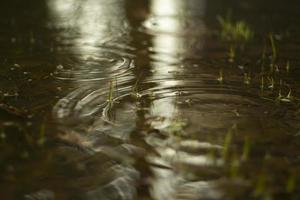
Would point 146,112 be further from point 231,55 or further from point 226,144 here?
point 231,55

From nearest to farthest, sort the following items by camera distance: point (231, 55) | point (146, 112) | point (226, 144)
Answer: point (226, 144) < point (146, 112) < point (231, 55)

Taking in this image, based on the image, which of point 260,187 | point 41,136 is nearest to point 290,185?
point 260,187

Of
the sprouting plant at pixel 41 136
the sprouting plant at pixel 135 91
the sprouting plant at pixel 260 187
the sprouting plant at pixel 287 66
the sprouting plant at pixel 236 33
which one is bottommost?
the sprouting plant at pixel 260 187

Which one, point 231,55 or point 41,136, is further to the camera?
point 231,55

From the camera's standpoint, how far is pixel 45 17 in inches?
279

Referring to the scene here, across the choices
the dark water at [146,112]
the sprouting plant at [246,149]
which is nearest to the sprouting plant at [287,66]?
the dark water at [146,112]

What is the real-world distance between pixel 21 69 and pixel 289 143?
111 inches

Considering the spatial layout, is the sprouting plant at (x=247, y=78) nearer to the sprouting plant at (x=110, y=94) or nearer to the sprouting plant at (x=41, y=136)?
the sprouting plant at (x=110, y=94)

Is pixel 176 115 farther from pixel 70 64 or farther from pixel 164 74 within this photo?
pixel 70 64

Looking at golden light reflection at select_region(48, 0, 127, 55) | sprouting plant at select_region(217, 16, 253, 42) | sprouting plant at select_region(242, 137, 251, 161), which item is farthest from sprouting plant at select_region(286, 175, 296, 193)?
sprouting plant at select_region(217, 16, 253, 42)

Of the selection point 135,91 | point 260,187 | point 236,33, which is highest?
point 236,33

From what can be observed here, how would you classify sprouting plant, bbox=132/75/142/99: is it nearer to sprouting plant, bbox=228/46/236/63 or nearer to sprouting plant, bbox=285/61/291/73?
sprouting plant, bbox=228/46/236/63

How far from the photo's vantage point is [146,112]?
12.6 feet

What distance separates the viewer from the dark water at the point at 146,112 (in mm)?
2893
